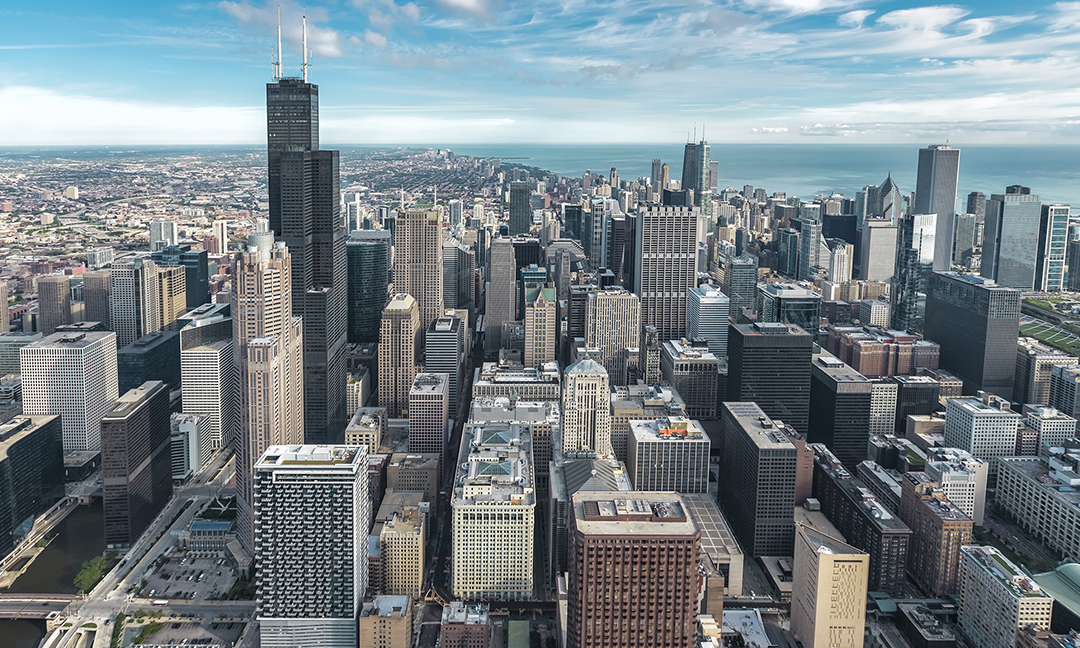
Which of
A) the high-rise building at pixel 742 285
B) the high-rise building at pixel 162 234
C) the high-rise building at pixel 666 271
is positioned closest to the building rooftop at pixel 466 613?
the high-rise building at pixel 666 271

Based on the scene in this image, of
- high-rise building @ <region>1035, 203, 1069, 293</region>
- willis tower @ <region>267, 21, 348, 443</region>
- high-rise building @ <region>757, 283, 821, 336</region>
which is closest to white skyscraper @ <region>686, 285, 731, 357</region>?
high-rise building @ <region>757, 283, 821, 336</region>

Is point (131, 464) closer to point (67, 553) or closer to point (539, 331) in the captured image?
point (67, 553)

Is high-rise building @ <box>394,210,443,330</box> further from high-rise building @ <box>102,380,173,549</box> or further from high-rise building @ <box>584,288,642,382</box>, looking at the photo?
high-rise building @ <box>102,380,173,549</box>

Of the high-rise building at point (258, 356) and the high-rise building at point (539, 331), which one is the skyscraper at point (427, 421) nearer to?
the high-rise building at point (258, 356)

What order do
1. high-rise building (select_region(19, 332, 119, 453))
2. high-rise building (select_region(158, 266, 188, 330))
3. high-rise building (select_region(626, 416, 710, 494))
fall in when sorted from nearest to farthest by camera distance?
high-rise building (select_region(626, 416, 710, 494)) → high-rise building (select_region(19, 332, 119, 453)) → high-rise building (select_region(158, 266, 188, 330))

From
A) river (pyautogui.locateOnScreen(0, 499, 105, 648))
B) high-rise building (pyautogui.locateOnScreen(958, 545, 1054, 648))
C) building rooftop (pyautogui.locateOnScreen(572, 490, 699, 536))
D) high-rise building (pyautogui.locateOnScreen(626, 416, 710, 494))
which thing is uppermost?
building rooftop (pyautogui.locateOnScreen(572, 490, 699, 536))

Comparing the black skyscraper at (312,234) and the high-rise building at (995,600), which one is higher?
the black skyscraper at (312,234)
